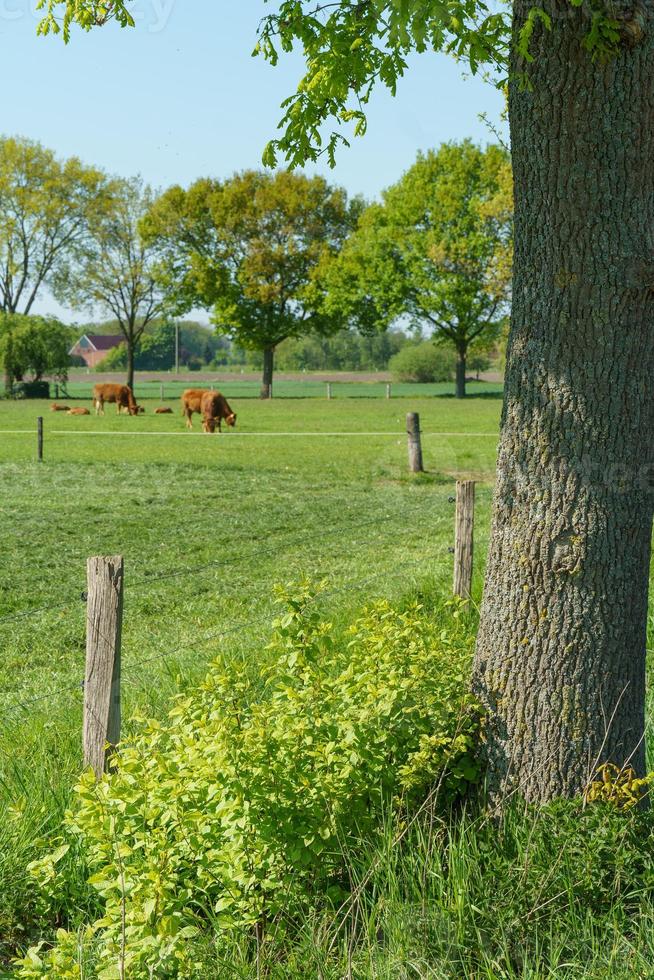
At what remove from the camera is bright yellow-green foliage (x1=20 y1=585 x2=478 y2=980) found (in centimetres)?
364

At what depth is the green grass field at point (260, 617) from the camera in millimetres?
3730

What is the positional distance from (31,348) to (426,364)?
104ft

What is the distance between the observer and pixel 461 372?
6506cm

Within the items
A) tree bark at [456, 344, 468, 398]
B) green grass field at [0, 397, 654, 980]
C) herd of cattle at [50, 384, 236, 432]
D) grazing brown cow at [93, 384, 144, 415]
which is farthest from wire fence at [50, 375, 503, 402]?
green grass field at [0, 397, 654, 980]

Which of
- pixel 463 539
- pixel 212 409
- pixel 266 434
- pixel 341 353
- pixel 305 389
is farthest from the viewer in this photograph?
pixel 341 353

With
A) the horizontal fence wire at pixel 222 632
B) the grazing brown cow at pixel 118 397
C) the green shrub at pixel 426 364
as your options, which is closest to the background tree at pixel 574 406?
the horizontal fence wire at pixel 222 632

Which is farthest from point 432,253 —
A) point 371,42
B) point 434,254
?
point 371,42

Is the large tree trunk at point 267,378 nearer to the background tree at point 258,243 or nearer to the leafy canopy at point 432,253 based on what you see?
the background tree at point 258,243

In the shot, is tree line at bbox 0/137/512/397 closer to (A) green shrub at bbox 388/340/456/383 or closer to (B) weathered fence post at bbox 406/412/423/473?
(A) green shrub at bbox 388/340/456/383

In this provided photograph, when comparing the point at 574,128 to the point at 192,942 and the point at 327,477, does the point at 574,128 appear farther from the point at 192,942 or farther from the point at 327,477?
the point at 327,477

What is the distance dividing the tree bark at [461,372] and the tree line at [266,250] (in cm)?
12

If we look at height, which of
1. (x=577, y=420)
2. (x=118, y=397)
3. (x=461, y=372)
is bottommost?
(x=118, y=397)

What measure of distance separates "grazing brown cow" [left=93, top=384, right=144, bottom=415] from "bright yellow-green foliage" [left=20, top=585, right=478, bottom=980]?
4418 cm

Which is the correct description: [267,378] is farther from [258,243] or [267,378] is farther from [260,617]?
[260,617]
